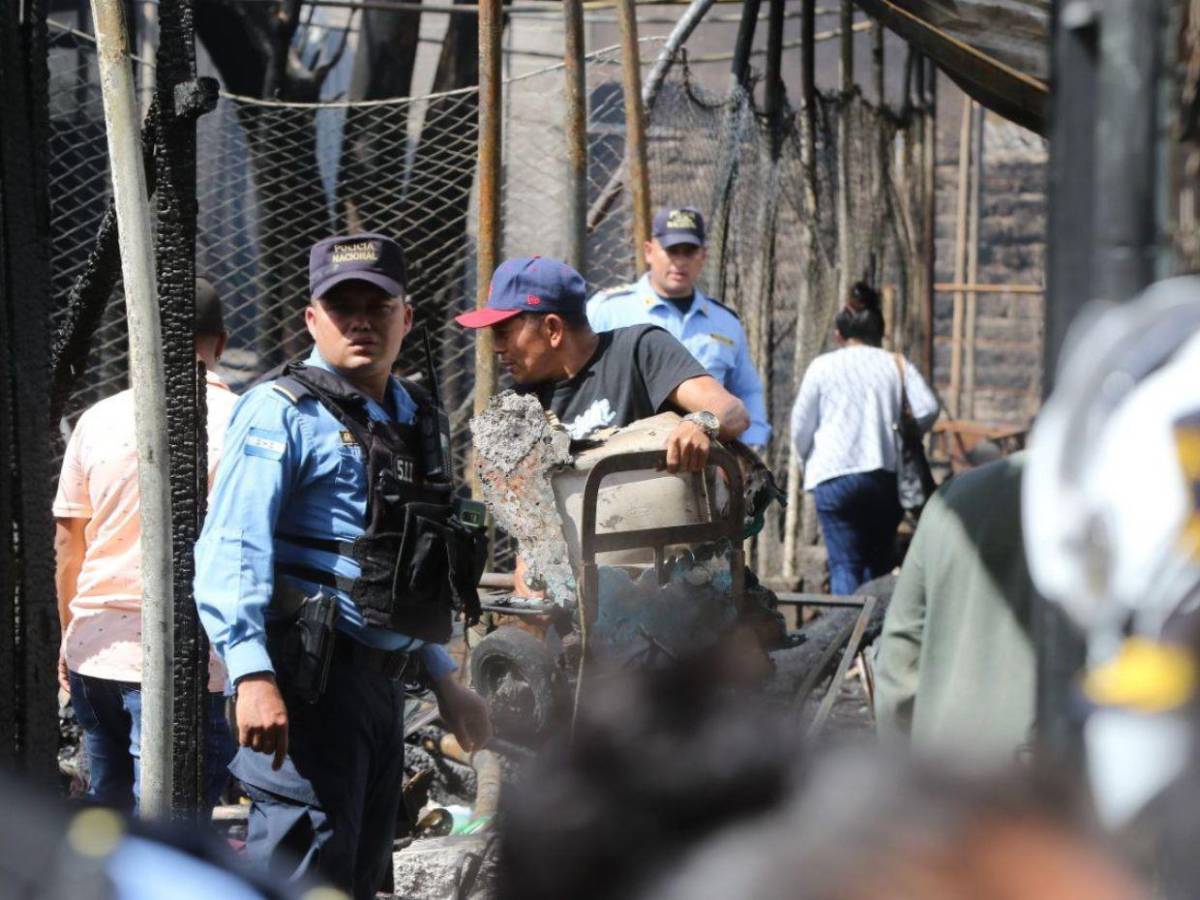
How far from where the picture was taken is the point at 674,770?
1045 millimetres

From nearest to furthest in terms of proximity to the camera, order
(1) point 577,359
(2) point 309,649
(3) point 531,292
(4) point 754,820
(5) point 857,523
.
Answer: (4) point 754,820
(2) point 309,649
(3) point 531,292
(1) point 577,359
(5) point 857,523

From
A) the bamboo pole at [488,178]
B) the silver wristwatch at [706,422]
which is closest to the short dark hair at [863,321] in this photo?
the bamboo pole at [488,178]

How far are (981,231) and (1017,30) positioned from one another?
12453 mm

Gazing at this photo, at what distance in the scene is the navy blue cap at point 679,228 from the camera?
20.1 feet

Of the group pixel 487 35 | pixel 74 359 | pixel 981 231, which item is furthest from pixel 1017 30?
pixel 981 231

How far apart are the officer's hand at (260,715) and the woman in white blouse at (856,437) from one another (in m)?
4.80

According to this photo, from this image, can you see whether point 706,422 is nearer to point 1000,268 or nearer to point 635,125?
point 635,125

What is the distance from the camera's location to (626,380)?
4305 mm

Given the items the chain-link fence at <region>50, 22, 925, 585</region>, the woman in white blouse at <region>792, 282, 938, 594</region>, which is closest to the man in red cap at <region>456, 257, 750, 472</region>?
the chain-link fence at <region>50, 22, 925, 585</region>

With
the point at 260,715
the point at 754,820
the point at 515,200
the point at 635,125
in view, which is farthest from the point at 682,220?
the point at 754,820

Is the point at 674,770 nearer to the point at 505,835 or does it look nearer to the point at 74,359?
the point at 505,835

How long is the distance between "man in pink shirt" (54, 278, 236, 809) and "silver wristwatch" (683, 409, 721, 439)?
1.24 metres

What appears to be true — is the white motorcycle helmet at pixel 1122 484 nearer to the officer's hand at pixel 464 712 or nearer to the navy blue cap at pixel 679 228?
the officer's hand at pixel 464 712

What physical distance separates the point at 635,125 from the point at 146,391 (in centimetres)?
352
